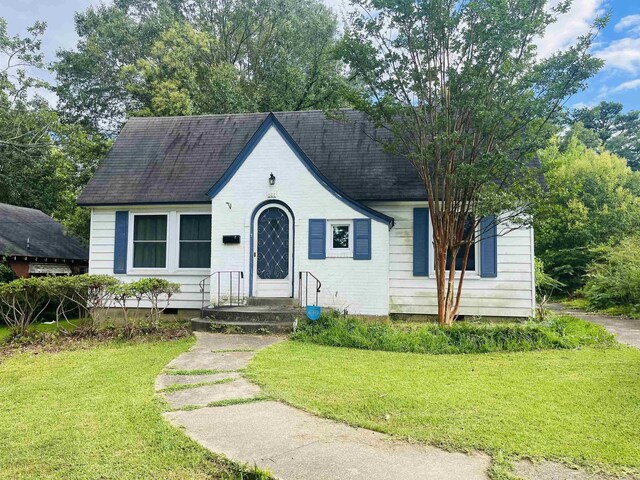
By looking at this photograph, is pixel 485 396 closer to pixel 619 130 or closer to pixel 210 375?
pixel 210 375

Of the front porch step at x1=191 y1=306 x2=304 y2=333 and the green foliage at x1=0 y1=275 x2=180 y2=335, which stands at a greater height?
the green foliage at x1=0 y1=275 x2=180 y2=335

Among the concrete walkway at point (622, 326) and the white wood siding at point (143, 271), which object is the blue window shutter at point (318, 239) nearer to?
the white wood siding at point (143, 271)

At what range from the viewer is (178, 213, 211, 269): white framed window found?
11.9m

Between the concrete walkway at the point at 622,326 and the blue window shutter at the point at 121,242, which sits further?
the blue window shutter at the point at 121,242

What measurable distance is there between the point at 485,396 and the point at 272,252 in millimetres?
6840

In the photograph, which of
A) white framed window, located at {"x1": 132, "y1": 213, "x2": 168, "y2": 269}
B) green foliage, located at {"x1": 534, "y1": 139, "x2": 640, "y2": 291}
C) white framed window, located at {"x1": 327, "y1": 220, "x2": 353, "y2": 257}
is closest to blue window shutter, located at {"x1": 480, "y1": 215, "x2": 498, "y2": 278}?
white framed window, located at {"x1": 327, "y1": 220, "x2": 353, "y2": 257}

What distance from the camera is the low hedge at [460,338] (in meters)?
7.55

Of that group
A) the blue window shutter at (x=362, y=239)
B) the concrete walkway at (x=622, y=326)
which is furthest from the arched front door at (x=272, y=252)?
the concrete walkway at (x=622, y=326)

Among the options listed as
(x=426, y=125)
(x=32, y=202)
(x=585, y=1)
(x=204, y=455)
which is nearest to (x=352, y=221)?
(x=426, y=125)

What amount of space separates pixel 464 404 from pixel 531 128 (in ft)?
20.4

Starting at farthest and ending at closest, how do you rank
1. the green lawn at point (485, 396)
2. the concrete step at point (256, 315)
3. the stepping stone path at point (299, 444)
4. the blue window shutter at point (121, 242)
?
the blue window shutter at point (121, 242), the concrete step at point (256, 315), the green lawn at point (485, 396), the stepping stone path at point (299, 444)

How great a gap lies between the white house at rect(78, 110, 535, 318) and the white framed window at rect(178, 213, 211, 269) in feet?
0.09

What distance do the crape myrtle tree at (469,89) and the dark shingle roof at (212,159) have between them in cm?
182

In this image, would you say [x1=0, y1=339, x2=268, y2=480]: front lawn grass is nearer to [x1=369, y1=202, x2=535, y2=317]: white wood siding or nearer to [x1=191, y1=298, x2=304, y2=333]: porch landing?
[x1=191, y1=298, x2=304, y2=333]: porch landing
